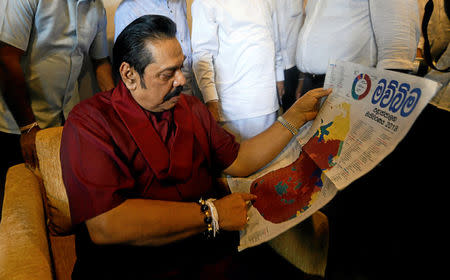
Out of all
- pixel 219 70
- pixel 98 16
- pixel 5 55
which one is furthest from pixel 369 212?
pixel 5 55

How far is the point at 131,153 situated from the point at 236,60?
851 mm

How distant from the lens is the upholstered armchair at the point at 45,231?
83cm

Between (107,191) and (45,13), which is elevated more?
(45,13)

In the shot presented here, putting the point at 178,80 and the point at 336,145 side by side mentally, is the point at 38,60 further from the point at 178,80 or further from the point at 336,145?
the point at 336,145

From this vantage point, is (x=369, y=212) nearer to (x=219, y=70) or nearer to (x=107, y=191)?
(x=219, y=70)

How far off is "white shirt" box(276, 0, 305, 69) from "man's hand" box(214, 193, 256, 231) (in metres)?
1.18

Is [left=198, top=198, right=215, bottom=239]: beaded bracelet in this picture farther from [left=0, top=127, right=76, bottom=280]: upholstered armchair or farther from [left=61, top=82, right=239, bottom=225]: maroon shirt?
[left=0, top=127, right=76, bottom=280]: upholstered armchair

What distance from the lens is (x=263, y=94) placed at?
1593 mm

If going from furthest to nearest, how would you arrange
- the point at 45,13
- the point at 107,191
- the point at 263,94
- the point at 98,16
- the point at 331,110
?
the point at 263,94 < the point at 98,16 < the point at 45,13 < the point at 331,110 < the point at 107,191

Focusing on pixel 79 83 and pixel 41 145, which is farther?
pixel 79 83

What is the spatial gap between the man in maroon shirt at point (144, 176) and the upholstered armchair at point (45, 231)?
137 millimetres

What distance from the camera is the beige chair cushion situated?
3.56 feet

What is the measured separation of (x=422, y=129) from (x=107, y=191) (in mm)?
1523

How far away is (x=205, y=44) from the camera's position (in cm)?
150
